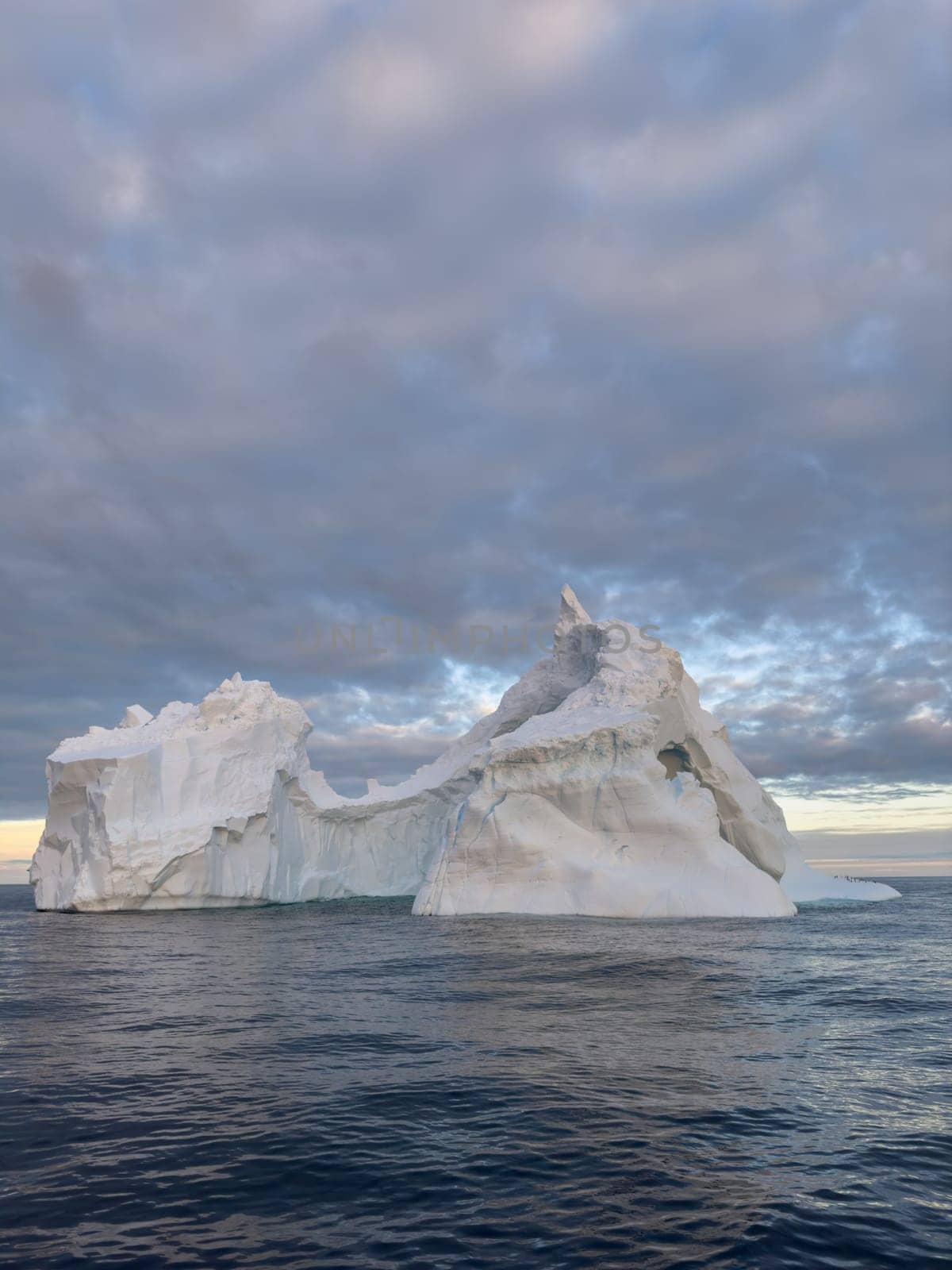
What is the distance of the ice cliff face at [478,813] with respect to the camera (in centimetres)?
2967

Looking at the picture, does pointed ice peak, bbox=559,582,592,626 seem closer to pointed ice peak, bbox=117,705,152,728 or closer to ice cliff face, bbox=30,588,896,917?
ice cliff face, bbox=30,588,896,917

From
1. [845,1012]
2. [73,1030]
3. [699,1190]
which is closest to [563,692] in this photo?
[845,1012]

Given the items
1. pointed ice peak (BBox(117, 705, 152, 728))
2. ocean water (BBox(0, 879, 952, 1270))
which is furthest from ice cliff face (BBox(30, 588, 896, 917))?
ocean water (BBox(0, 879, 952, 1270))

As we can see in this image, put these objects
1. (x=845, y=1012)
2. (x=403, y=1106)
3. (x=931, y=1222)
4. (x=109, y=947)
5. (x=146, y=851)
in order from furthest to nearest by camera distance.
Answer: (x=146, y=851) → (x=109, y=947) → (x=845, y=1012) → (x=403, y=1106) → (x=931, y=1222)

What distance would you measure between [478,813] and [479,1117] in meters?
21.9

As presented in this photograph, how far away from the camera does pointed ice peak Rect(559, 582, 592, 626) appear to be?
135 ft

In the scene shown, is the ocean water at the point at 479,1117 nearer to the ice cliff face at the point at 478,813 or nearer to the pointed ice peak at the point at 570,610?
the ice cliff face at the point at 478,813

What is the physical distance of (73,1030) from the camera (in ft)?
42.6

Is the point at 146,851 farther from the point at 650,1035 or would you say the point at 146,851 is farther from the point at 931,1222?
the point at 931,1222

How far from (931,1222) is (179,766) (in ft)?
113

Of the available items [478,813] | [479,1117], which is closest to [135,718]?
[478,813]

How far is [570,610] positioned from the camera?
136ft

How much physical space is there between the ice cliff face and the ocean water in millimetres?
11291

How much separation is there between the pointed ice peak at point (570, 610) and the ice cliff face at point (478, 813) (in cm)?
18
